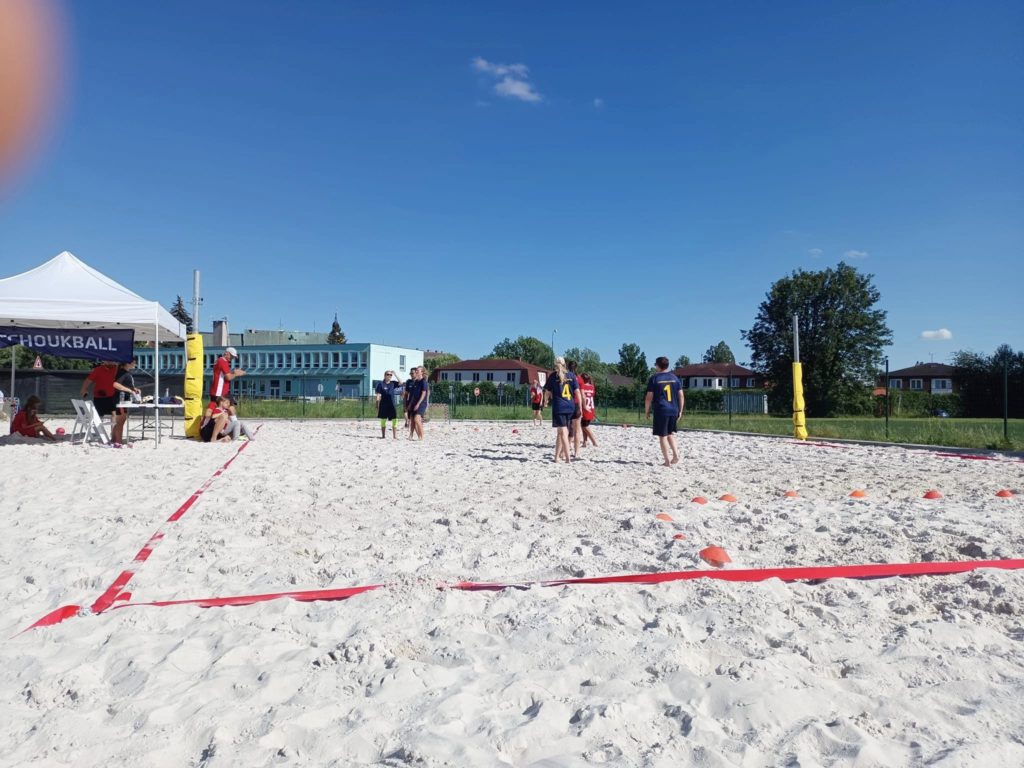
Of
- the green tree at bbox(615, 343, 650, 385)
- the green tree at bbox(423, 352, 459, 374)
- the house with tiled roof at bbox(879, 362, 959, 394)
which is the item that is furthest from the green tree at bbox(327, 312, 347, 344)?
the house with tiled roof at bbox(879, 362, 959, 394)

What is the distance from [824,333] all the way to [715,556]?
56.1 meters

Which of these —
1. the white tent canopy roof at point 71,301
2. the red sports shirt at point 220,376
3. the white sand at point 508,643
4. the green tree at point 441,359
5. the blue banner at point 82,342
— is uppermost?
the green tree at point 441,359

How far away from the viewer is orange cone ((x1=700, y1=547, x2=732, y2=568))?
4.13 meters

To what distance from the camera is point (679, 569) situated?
4.02 meters

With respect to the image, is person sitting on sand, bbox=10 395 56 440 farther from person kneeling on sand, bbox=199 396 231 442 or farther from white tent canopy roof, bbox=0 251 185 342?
person kneeling on sand, bbox=199 396 231 442

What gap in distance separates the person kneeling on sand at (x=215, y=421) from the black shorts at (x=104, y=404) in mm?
1628

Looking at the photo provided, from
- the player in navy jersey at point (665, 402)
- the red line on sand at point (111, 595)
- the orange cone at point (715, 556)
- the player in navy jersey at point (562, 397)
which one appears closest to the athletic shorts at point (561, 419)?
the player in navy jersey at point (562, 397)

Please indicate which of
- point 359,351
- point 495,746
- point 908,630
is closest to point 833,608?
point 908,630

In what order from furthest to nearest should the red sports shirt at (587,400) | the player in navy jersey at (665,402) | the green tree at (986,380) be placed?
the green tree at (986,380)
the red sports shirt at (587,400)
the player in navy jersey at (665,402)

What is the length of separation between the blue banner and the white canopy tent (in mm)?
163

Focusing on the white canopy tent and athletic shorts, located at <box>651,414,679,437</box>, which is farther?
the white canopy tent

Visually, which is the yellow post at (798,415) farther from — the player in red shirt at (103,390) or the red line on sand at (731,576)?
the player in red shirt at (103,390)

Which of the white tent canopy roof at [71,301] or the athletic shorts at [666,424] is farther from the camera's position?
the white tent canopy roof at [71,301]

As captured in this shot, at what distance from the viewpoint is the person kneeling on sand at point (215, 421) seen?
1321 centimetres
